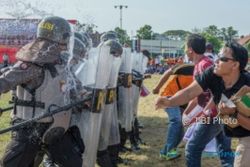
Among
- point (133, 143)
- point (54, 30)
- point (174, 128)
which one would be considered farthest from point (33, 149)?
point (133, 143)

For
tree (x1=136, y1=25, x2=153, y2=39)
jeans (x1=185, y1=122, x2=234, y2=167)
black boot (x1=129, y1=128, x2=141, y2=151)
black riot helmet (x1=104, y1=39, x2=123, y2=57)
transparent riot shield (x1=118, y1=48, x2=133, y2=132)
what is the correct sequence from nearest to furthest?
jeans (x1=185, y1=122, x2=234, y2=167) → black riot helmet (x1=104, y1=39, x2=123, y2=57) → transparent riot shield (x1=118, y1=48, x2=133, y2=132) → black boot (x1=129, y1=128, x2=141, y2=151) → tree (x1=136, y1=25, x2=153, y2=39)

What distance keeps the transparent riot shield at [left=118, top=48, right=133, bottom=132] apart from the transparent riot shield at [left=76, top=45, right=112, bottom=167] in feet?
5.29

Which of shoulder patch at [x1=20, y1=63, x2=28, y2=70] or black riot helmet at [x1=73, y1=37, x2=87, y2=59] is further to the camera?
black riot helmet at [x1=73, y1=37, x2=87, y2=59]

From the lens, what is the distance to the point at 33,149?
14.6 ft

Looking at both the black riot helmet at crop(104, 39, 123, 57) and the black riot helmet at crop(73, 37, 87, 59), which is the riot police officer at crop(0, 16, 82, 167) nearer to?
the black riot helmet at crop(73, 37, 87, 59)

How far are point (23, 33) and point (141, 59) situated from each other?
13.0ft

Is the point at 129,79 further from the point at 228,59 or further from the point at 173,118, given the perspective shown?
the point at 228,59

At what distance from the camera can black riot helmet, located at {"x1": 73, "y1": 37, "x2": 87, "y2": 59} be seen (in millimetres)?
5316

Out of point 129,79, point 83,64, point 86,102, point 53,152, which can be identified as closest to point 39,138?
point 53,152

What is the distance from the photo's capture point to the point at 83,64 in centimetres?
533

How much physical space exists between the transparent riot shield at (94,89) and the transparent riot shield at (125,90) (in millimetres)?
1611

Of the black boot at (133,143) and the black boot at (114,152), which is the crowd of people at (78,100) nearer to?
the black boot at (114,152)

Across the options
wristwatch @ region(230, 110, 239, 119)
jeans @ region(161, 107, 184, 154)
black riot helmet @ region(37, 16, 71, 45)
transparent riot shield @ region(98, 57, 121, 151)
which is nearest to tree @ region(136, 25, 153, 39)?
jeans @ region(161, 107, 184, 154)

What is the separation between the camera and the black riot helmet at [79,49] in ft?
17.4
